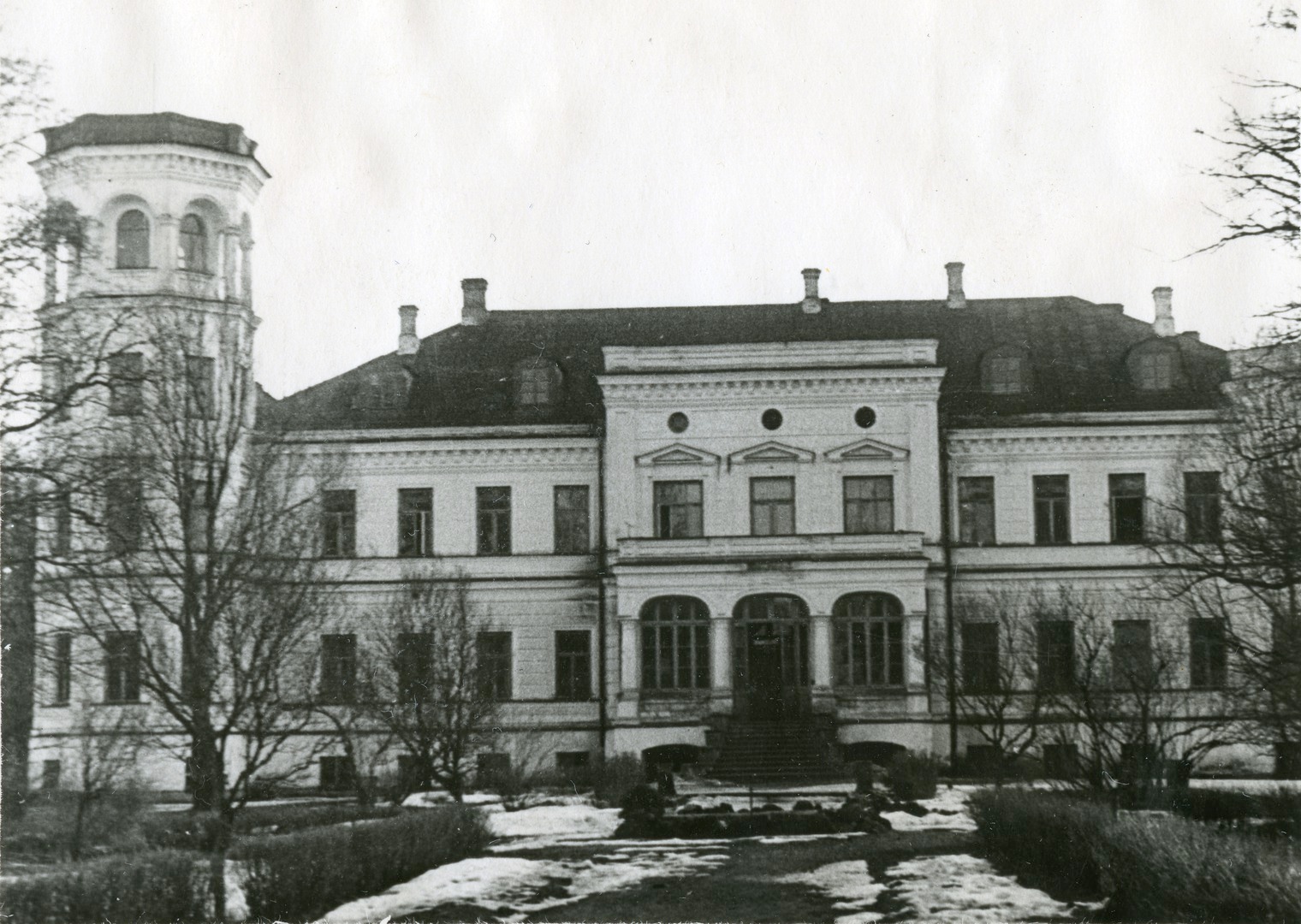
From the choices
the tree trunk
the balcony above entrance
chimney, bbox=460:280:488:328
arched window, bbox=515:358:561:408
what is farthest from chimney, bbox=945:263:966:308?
the tree trunk

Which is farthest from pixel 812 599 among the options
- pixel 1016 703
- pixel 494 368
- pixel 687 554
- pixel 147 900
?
pixel 147 900

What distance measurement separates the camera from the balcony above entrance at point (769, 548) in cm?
3288

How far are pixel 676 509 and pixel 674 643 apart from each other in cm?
301

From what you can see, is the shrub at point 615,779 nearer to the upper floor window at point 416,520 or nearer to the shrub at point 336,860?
the shrub at point 336,860

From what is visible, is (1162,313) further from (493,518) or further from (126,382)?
(126,382)

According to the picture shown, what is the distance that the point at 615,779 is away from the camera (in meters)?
26.6

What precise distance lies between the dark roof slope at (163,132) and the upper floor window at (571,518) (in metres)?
13.2

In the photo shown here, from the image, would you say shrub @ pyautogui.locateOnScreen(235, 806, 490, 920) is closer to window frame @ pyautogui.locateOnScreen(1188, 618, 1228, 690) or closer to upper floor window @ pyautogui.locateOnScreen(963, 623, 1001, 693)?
upper floor window @ pyautogui.locateOnScreen(963, 623, 1001, 693)

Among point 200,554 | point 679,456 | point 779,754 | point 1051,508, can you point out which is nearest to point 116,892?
point 200,554

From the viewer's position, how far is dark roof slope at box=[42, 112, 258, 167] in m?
19.8

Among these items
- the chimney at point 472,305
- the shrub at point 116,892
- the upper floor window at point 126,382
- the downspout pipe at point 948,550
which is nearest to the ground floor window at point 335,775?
the chimney at point 472,305

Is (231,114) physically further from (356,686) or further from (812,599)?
(812,599)

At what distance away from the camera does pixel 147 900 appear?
43.7 ft

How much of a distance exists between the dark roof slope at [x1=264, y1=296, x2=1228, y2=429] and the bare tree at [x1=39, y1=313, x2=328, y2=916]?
44.5 feet
